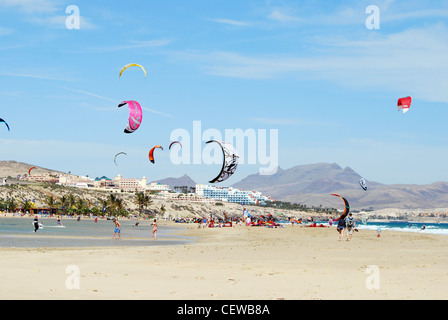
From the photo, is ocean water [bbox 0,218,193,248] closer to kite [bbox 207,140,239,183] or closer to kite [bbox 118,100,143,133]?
kite [bbox 207,140,239,183]

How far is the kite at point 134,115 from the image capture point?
120 ft

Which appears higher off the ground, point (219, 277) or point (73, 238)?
point (219, 277)

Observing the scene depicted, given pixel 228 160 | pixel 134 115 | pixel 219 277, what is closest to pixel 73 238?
pixel 134 115

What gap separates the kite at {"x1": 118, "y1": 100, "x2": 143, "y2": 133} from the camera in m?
36.6

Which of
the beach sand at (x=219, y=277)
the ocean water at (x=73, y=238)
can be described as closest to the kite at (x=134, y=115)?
the ocean water at (x=73, y=238)

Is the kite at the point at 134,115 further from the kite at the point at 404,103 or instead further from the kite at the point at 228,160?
the kite at the point at 404,103

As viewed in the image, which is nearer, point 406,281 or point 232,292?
point 232,292

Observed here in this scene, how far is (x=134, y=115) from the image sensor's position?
37000 millimetres

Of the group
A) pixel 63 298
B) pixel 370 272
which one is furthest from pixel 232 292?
pixel 370 272

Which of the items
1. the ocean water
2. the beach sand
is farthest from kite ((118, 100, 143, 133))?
the beach sand

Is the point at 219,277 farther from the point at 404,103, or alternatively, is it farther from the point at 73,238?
the point at 404,103

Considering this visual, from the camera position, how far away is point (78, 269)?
15.6 metres
